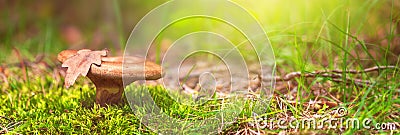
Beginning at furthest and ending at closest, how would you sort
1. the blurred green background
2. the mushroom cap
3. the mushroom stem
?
the blurred green background, the mushroom stem, the mushroom cap

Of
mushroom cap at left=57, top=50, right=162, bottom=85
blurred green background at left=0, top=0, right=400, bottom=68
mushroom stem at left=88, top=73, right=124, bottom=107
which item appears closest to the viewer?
mushroom cap at left=57, top=50, right=162, bottom=85

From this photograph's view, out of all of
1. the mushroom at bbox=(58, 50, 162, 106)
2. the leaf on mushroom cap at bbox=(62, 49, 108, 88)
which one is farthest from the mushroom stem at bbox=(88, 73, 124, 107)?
the leaf on mushroom cap at bbox=(62, 49, 108, 88)

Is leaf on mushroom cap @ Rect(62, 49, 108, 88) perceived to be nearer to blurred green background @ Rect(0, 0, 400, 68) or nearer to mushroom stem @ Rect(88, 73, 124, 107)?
mushroom stem @ Rect(88, 73, 124, 107)

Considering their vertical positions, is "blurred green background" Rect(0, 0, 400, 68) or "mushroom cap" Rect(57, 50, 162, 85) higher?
"blurred green background" Rect(0, 0, 400, 68)

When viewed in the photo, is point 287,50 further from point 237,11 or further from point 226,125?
point 226,125

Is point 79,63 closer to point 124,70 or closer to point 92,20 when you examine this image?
point 124,70

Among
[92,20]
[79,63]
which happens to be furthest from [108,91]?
[92,20]

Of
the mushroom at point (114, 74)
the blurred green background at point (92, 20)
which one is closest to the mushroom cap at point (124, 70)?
the mushroom at point (114, 74)

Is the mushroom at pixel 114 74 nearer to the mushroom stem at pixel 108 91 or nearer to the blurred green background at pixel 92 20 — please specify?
the mushroom stem at pixel 108 91
